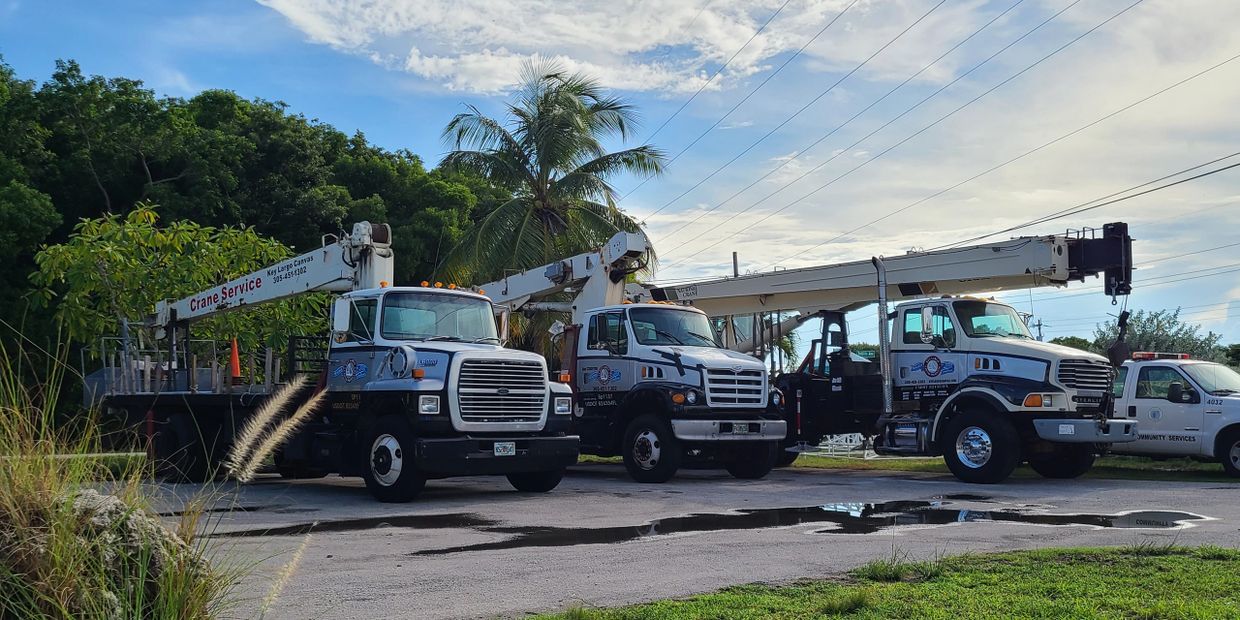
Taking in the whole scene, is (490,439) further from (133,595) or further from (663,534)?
(133,595)

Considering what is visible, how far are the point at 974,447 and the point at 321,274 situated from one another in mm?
9579

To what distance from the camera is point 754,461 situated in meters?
16.8

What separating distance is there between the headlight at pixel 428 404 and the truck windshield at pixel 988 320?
8.11 m

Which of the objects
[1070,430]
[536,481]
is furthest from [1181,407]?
[536,481]

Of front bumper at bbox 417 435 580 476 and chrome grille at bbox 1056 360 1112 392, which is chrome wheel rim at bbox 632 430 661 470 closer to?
front bumper at bbox 417 435 580 476

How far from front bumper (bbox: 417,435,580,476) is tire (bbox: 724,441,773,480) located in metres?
3.69

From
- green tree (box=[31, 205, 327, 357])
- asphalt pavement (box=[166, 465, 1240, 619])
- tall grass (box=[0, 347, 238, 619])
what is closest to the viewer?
tall grass (box=[0, 347, 238, 619])

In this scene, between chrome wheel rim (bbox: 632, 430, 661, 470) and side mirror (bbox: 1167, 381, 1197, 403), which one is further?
side mirror (bbox: 1167, 381, 1197, 403)

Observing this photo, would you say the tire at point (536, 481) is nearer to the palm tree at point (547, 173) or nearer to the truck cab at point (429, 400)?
the truck cab at point (429, 400)

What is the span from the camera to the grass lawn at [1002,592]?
6.05m

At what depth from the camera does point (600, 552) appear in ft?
28.9

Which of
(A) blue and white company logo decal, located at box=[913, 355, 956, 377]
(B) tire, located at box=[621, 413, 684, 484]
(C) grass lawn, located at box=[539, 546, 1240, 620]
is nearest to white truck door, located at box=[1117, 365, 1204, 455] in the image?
(A) blue and white company logo decal, located at box=[913, 355, 956, 377]

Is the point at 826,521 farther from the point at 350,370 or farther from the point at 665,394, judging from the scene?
the point at 350,370

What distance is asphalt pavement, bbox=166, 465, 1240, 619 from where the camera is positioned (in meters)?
7.05
